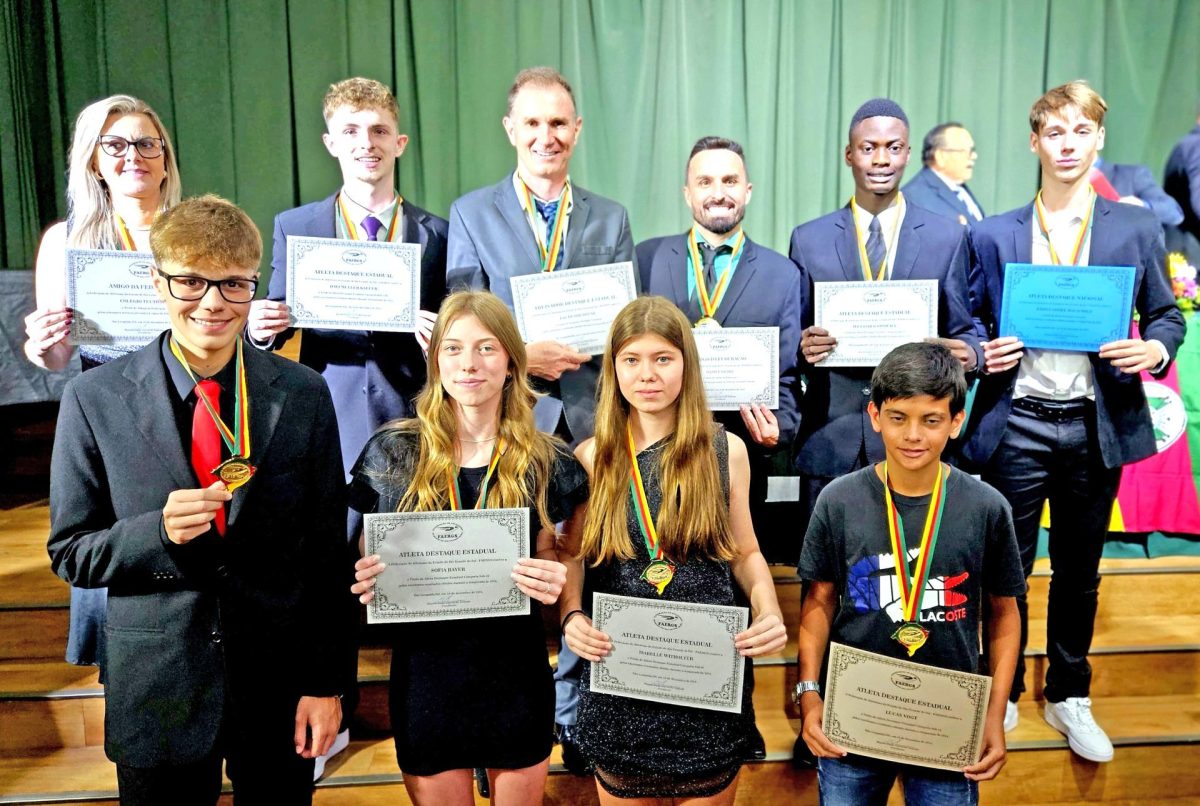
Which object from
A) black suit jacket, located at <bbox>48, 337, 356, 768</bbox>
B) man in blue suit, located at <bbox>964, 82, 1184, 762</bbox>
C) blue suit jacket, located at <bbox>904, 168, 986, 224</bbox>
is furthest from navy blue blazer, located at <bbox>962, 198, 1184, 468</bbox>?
blue suit jacket, located at <bbox>904, 168, 986, 224</bbox>

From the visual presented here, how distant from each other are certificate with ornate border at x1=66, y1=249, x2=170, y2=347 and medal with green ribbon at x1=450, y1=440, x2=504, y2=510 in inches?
33.0

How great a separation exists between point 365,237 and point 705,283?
957mm

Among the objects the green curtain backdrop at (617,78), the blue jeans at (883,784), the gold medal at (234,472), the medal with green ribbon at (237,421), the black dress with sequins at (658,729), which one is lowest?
the blue jeans at (883,784)

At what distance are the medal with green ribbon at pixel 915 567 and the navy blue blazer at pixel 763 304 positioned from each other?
0.67 m

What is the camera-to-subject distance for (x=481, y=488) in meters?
1.75

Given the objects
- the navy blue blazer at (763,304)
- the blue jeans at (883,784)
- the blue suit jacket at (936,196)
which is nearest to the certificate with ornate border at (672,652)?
the blue jeans at (883,784)

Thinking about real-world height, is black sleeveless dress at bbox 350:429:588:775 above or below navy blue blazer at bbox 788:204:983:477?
below

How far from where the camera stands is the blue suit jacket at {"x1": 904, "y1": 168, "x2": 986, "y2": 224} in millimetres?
5156

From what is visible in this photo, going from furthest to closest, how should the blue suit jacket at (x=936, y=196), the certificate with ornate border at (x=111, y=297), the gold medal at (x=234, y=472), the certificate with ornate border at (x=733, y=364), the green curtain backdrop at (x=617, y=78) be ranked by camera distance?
the green curtain backdrop at (x=617, y=78), the blue suit jacket at (x=936, y=196), the certificate with ornate border at (x=733, y=364), the certificate with ornate border at (x=111, y=297), the gold medal at (x=234, y=472)

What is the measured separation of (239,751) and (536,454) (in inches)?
29.6

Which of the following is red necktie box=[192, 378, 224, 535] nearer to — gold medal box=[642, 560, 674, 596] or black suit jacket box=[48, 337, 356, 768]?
black suit jacket box=[48, 337, 356, 768]

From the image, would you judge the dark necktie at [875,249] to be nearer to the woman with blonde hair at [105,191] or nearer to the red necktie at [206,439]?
the red necktie at [206,439]

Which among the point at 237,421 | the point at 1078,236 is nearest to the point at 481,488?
the point at 237,421

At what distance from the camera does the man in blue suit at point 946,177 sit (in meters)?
5.22
